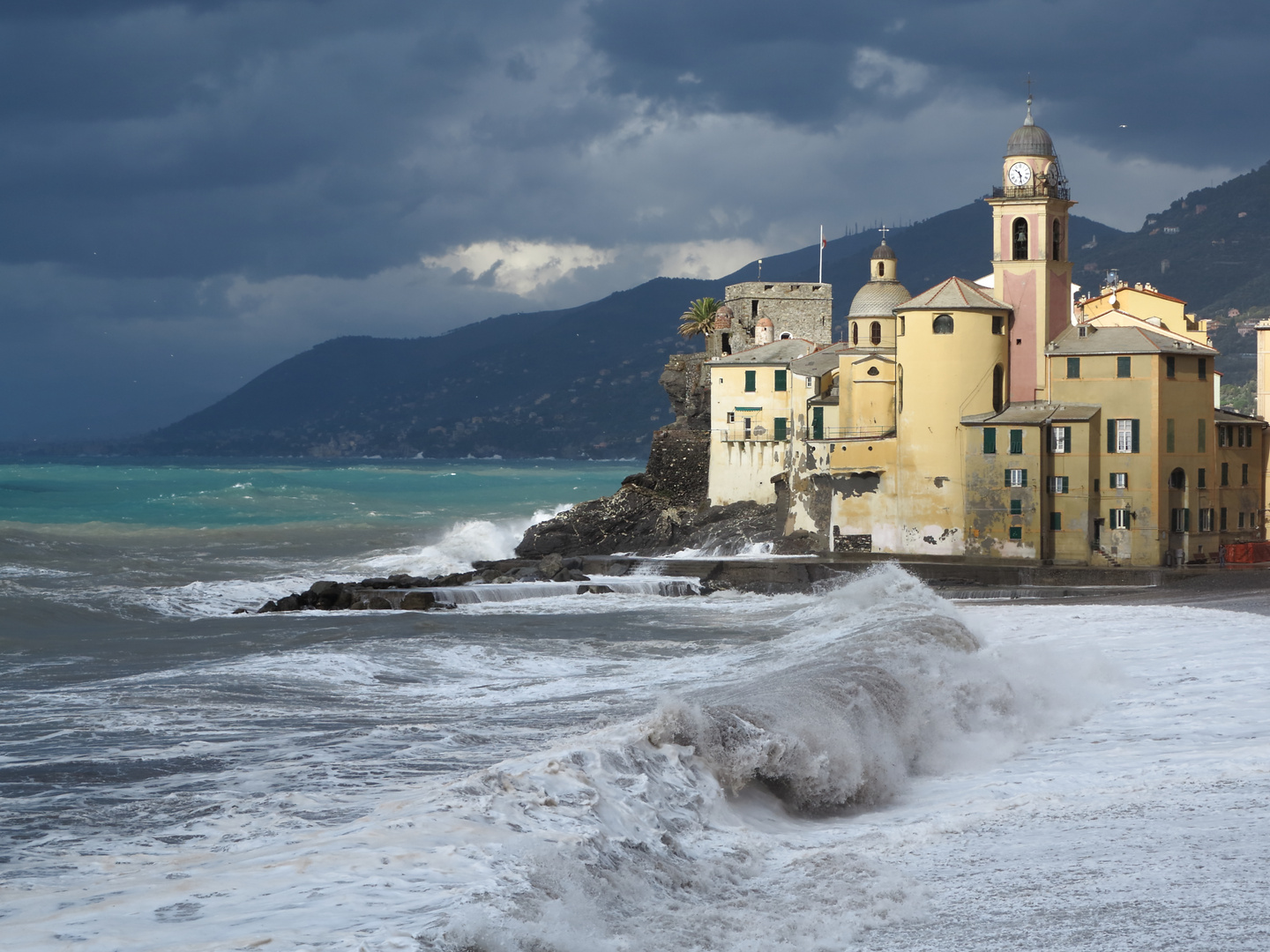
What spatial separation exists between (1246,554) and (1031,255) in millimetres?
10332

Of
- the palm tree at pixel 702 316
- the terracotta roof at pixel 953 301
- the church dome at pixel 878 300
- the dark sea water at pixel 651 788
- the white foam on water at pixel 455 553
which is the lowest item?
the dark sea water at pixel 651 788

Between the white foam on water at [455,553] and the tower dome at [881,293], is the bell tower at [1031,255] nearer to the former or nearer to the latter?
the tower dome at [881,293]

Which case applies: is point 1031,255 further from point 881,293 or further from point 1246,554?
point 1246,554

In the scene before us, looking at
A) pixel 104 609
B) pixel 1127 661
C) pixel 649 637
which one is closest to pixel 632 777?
pixel 1127 661

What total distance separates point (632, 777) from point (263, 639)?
17.3 m

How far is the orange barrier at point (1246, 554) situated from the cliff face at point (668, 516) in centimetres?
1417

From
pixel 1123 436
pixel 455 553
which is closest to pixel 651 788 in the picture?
pixel 1123 436

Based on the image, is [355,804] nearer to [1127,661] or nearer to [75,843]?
[75,843]

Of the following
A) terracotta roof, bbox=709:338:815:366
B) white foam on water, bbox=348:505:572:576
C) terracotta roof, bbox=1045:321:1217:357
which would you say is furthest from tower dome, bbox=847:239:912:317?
white foam on water, bbox=348:505:572:576

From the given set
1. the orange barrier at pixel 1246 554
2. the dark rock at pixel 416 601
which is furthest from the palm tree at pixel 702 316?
the dark rock at pixel 416 601

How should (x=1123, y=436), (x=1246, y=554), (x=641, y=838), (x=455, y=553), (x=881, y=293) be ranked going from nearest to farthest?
(x=641, y=838), (x=1123, y=436), (x=1246, y=554), (x=881, y=293), (x=455, y=553)

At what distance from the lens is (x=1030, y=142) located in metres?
40.1

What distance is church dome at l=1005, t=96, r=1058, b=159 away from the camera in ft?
132

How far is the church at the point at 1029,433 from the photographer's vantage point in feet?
121
